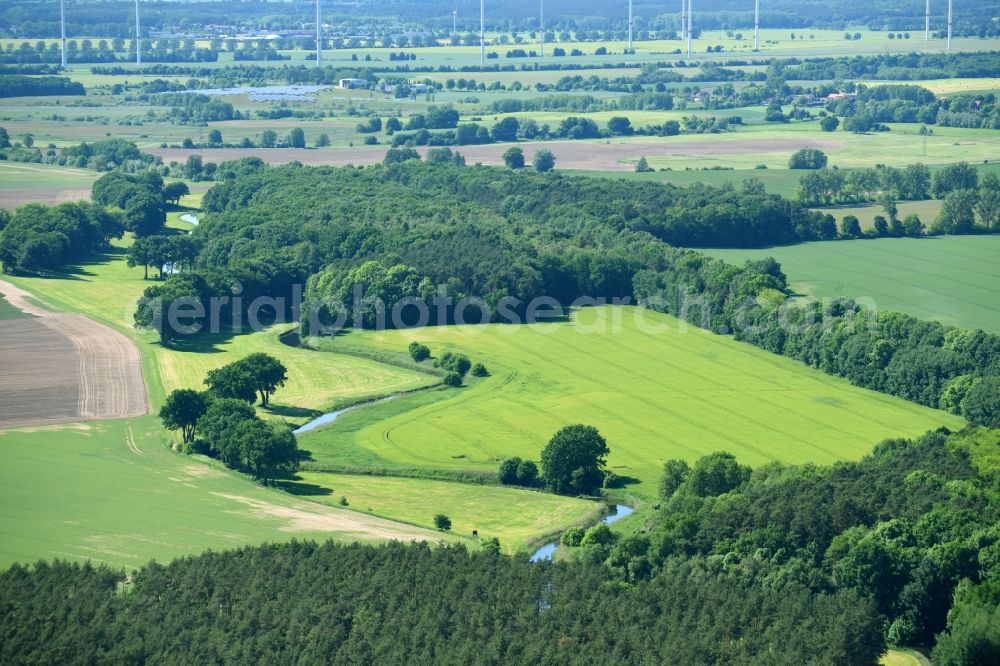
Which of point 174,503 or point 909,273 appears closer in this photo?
point 174,503

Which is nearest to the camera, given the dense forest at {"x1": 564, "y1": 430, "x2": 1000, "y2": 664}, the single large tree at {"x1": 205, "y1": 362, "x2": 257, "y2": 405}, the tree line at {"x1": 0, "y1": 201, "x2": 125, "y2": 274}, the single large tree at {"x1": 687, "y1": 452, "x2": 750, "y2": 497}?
the dense forest at {"x1": 564, "y1": 430, "x2": 1000, "y2": 664}

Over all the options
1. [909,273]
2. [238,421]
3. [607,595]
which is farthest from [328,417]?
[909,273]

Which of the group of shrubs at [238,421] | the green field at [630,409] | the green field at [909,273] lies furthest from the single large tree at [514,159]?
the group of shrubs at [238,421]

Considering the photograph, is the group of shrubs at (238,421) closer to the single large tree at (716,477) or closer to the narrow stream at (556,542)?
the narrow stream at (556,542)

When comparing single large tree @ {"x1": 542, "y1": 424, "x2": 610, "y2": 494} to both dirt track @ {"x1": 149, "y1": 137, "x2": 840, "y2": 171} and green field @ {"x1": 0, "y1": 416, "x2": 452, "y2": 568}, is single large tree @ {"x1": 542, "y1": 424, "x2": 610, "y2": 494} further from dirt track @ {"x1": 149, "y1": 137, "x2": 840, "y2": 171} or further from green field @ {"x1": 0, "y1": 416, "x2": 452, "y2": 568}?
dirt track @ {"x1": 149, "y1": 137, "x2": 840, "y2": 171}

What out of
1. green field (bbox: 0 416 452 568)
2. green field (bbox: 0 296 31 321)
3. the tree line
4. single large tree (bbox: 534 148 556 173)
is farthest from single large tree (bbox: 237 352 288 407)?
single large tree (bbox: 534 148 556 173)

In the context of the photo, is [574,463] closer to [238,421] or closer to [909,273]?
[238,421]

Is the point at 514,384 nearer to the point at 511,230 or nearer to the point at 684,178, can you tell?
the point at 511,230
